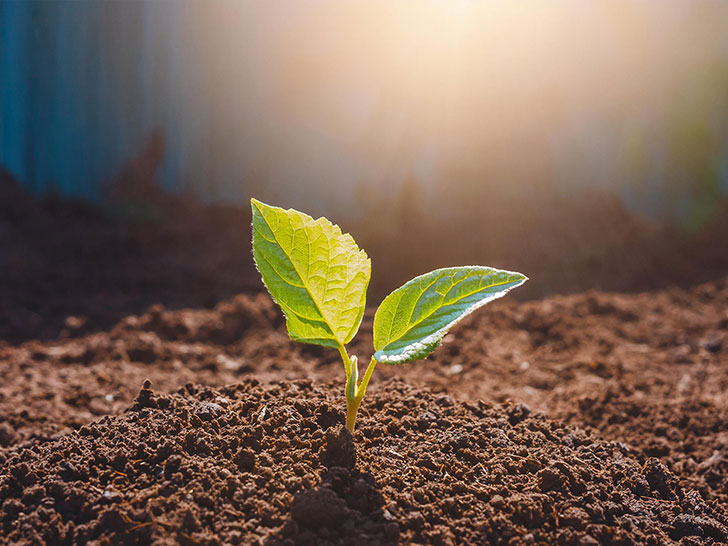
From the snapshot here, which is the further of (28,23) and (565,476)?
(28,23)

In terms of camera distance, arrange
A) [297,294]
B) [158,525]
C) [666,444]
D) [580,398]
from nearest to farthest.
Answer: [158,525], [297,294], [666,444], [580,398]

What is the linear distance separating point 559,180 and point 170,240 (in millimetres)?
2701

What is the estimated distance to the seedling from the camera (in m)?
1.27

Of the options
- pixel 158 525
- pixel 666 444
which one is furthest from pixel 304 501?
pixel 666 444

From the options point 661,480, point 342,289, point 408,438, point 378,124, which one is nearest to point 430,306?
point 342,289

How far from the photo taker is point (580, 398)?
2184 millimetres

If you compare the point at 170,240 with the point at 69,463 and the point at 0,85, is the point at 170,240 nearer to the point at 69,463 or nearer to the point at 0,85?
the point at 0,85

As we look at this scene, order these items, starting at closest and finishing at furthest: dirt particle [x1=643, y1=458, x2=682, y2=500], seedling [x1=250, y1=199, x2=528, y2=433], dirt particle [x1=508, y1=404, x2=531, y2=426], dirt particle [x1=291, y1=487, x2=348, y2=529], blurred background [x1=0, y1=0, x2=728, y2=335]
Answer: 1. dirt particle [x1=291, y1=487, x2=348, y2=529]
2. seedling [x1=250, y1=199, x2=528, y2=433]
3. dirt particle [x1=643, y1=458, x2=682, y2=500]
4. dirt particle [x1=508, y1=404, x2=531, y2=426]
5. blurred background [x1=0, y1=0, x2=728, y2=335]

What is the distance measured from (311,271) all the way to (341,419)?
0.41 metres

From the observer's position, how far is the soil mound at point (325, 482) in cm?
117

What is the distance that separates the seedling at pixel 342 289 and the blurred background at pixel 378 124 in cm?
248

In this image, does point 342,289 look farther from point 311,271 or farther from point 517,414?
point 517,414

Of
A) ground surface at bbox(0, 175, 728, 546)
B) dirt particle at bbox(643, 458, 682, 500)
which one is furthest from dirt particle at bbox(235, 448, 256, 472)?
dirt particle at bbox(643, 458, 682, 500)

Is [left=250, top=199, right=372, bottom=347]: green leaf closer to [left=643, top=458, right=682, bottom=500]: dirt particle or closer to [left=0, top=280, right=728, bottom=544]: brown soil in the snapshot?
[left=0, top=280, right=728, bottom=544]: brown soil
